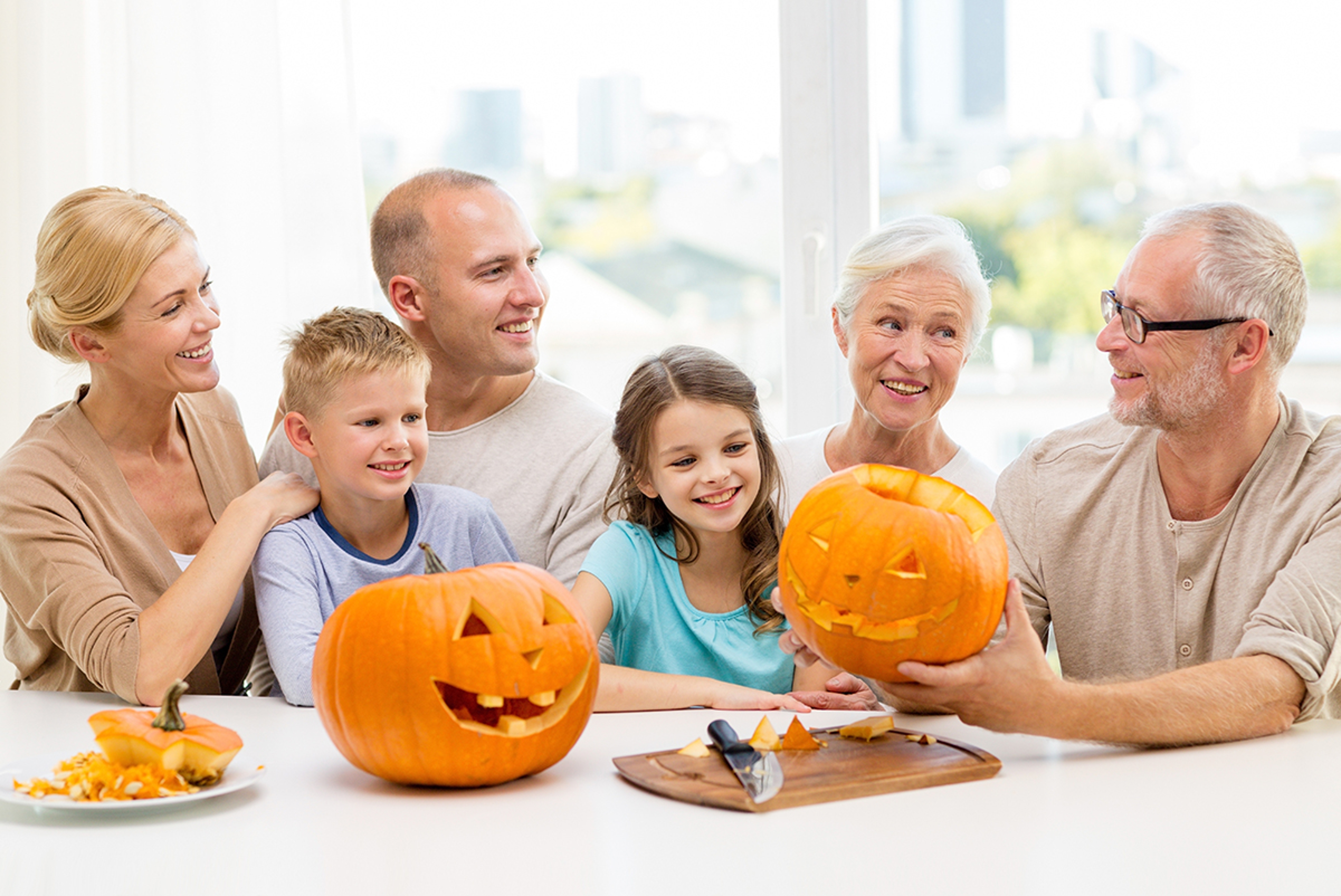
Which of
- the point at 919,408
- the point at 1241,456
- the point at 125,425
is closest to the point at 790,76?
the point at 919,408

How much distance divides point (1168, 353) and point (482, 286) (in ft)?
4.13

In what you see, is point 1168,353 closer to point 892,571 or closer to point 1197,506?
point 1197,506

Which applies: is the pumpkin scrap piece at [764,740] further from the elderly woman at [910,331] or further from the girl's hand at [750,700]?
the elderly woman at [910,331]

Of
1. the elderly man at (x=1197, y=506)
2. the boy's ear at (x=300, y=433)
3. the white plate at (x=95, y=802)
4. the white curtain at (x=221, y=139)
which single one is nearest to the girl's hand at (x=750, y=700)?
the elderly man at (x=1197, y=506)

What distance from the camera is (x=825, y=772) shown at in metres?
1.33

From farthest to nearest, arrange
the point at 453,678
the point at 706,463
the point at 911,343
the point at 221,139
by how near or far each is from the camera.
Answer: the point at 221,139 < the point at 911,343 < the point at 706,463 < the point at 453,678

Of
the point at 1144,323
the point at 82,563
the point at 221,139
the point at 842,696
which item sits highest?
the point at 221,139

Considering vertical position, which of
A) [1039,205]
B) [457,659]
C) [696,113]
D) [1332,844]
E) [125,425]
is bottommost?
[1332,844]

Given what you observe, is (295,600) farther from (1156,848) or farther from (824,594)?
(1156,848)

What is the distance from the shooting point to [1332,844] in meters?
1.15

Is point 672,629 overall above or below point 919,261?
below

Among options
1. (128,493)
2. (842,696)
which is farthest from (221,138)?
(842,696)

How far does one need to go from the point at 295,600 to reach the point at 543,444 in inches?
25.8

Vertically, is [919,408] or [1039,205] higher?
[1039,205]
